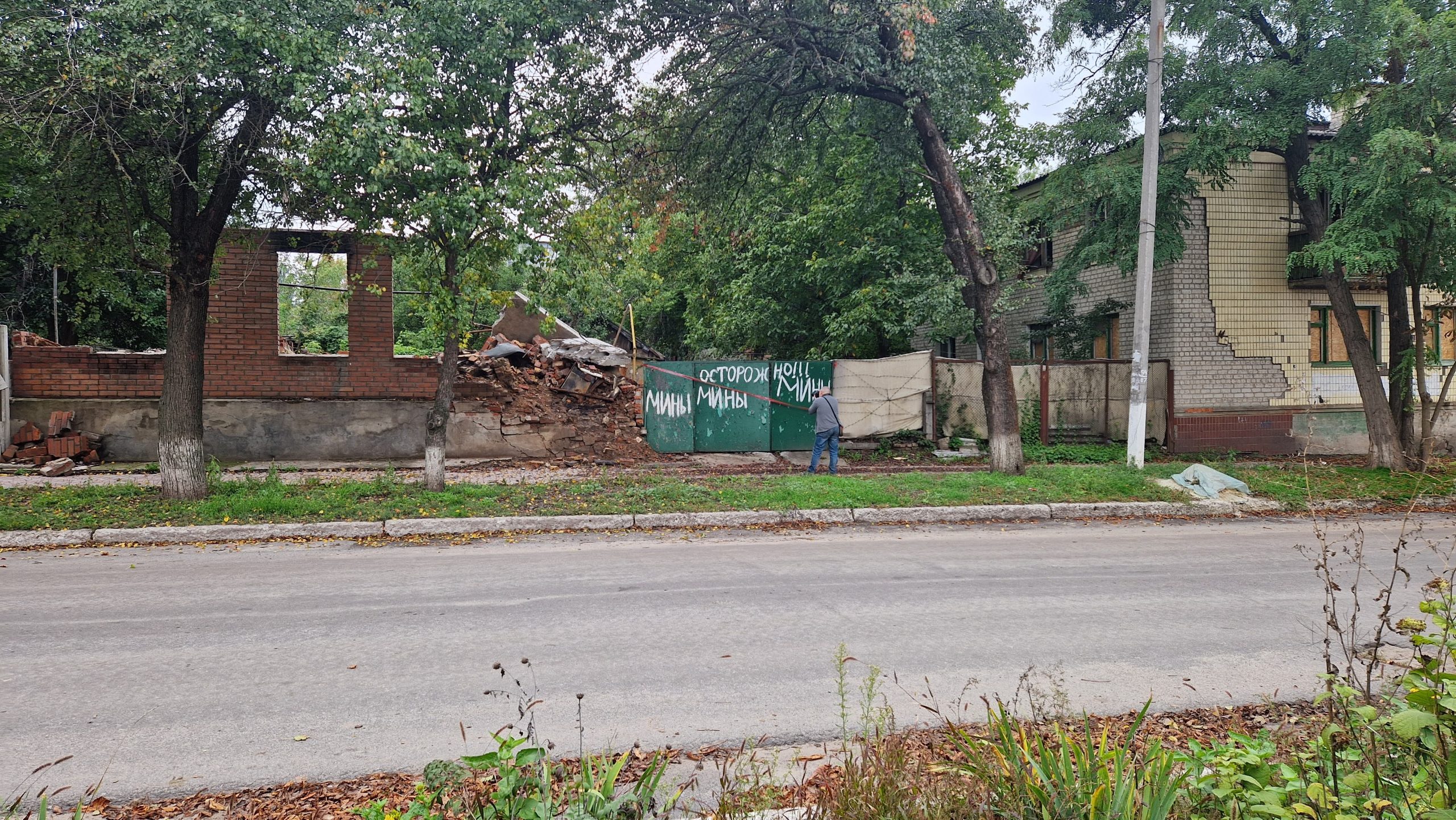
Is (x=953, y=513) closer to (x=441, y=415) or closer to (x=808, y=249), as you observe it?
(x=441, y=415)

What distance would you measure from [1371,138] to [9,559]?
17208 mm

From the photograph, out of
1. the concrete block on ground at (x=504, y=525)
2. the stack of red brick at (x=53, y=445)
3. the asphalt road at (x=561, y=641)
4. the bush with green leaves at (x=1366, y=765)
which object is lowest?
the asphalt road at (x=561, y=641)

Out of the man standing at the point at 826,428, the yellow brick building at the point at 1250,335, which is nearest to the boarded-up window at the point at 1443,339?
the yellow brick building at the point at 1250,335

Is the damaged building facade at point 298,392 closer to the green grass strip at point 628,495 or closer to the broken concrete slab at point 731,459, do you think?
the broken concrete slab at point 731,459

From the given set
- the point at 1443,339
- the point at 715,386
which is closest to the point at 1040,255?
the point at 1443,339

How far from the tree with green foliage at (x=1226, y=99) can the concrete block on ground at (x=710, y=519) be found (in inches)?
334

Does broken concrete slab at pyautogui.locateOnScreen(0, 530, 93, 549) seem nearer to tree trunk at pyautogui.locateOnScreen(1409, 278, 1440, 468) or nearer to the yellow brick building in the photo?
the yellow brick building

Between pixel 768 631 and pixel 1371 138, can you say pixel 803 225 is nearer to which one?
pixel 1371 138

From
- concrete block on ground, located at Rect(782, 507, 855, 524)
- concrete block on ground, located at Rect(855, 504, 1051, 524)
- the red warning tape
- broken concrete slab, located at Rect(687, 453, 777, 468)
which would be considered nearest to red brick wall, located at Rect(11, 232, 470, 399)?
the red warning tape

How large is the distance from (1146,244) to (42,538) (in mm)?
15209

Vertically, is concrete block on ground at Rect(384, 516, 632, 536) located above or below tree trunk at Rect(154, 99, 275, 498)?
below

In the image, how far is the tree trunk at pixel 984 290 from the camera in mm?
13094

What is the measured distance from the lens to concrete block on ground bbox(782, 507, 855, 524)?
10625mm

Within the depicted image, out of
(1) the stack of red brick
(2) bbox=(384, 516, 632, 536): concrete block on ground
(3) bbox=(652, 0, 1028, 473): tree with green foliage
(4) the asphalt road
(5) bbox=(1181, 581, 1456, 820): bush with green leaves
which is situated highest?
(3) bbox=(652, 0, 1028, 473): tree with green foliage
